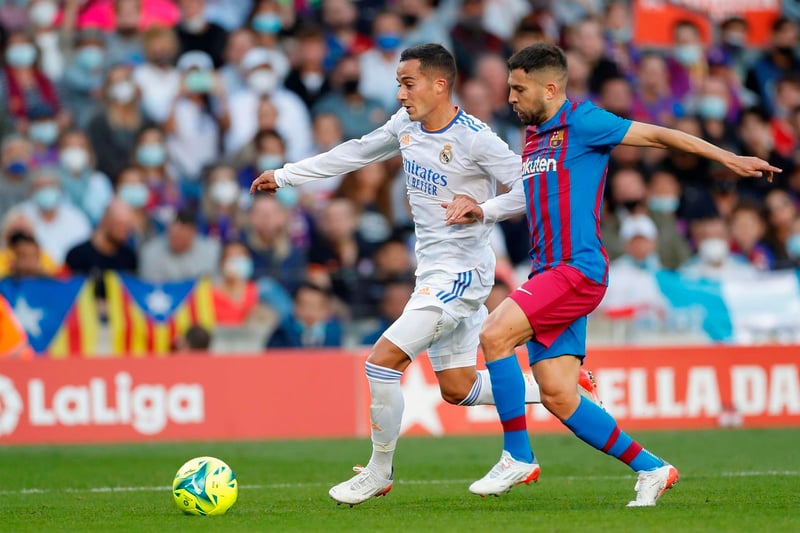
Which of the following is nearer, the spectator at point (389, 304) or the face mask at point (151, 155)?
the spectator at point (389, 304)

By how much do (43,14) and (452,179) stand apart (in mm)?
10498

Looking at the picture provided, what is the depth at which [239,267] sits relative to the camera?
14.7m

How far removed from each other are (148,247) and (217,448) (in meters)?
3.01

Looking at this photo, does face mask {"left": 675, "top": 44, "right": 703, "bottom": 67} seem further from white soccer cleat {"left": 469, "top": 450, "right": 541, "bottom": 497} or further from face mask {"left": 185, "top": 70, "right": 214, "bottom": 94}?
white soccer cleat {"left": 469, "top": 450, "right": 541, "bottom": 497}

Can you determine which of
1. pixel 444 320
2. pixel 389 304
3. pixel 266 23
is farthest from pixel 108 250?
pixel 444 320

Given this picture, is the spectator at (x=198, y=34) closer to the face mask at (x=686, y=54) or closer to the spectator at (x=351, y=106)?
the spectator at (x=351, y=106)

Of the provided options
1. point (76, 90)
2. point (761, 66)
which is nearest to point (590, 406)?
point (76, 90)

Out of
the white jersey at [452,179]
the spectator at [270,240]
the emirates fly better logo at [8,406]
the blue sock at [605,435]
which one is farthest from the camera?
the spectator at [270,240]

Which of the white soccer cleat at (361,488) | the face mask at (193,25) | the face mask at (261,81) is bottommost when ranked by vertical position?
the white soccer cleat at (361,488)

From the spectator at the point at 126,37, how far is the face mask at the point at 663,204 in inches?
255

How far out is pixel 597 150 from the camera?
7.56m

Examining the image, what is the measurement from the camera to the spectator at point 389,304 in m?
14.2

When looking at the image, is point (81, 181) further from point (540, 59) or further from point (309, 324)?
point (540, 59)

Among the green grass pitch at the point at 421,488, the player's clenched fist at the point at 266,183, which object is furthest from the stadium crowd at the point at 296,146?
the player's clenched fist at the point at 266,183
